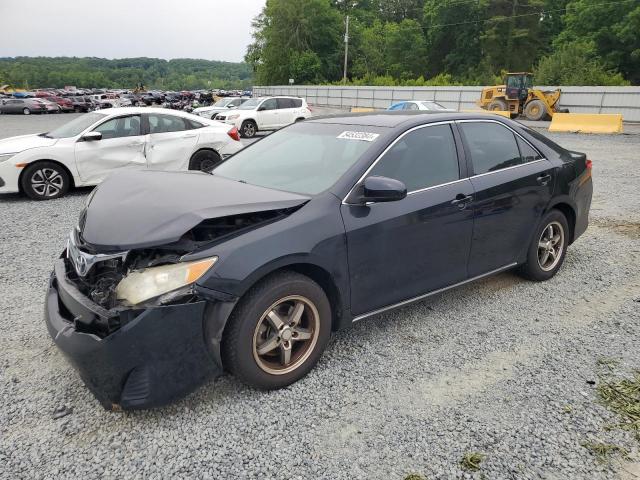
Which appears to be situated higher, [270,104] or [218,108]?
[270,104]

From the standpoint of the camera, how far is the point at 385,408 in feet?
8.90

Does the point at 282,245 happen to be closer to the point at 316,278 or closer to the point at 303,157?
the point at 316,278

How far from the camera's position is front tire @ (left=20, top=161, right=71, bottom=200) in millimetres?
7543

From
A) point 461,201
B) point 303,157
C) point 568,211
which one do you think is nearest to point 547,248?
point 568,211

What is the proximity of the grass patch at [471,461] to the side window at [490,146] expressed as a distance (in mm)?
2112

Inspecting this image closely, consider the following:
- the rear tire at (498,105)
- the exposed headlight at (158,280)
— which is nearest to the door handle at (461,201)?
the exposed headlight at (158,280)

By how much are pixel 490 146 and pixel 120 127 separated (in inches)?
255

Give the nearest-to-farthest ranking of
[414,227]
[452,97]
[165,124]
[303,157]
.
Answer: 1. [414,227]
2. [303,157]
3. [165,124]
4. [452,97]

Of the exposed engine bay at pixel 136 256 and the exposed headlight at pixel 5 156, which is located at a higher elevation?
the exposed engine bay at pixel 136 256

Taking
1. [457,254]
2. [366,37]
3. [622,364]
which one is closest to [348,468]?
[457,254]

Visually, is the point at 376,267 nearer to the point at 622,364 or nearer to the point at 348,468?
the point at 348,468

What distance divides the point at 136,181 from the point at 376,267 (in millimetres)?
1725

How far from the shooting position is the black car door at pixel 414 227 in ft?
9.99

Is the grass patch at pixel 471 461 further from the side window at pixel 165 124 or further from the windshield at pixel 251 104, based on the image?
the windshield at pixel 251 104
